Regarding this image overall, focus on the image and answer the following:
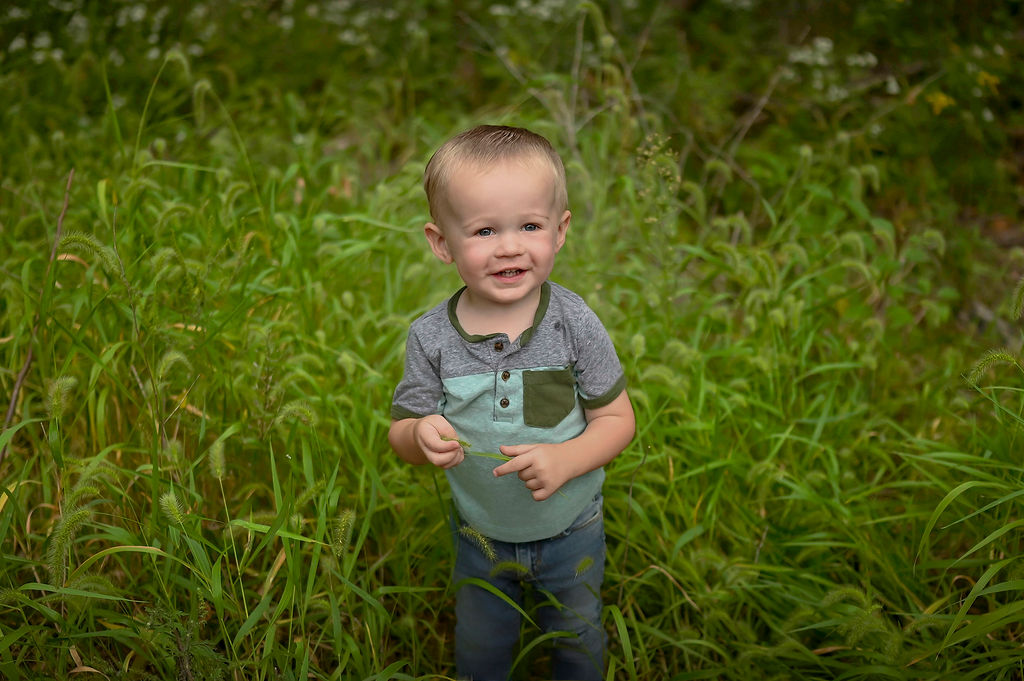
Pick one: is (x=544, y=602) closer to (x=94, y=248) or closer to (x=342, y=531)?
(x=342, y=531)

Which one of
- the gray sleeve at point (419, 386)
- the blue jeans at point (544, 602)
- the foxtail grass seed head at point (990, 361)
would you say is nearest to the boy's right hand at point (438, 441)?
the gray sleeve at point (419, 386)

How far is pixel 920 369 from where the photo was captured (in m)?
3.19

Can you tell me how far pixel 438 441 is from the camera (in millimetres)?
1587

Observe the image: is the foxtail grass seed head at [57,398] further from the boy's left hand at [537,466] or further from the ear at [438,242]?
the boy's left hand at [537,466]

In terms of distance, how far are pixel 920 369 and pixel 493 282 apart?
2183 mm

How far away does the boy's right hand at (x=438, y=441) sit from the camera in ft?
5.19

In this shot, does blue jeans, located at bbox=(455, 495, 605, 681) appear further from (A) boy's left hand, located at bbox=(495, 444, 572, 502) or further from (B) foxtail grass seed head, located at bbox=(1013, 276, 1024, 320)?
(B) foxtail grass seed head, located at bbox=(1013, 276, 1024, 320)

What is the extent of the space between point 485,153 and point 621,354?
116 centimetres

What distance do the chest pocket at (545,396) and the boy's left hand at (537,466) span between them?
99mm

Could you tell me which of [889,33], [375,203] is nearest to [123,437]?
[375,203]

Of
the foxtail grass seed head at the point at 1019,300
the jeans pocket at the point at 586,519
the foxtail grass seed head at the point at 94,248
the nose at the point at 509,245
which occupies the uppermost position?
the nose at the point at 509,245

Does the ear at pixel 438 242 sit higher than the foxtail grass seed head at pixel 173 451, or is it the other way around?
the ear at pixel 438 242

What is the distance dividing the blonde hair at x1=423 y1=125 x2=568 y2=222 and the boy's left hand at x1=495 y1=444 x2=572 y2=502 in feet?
1.52

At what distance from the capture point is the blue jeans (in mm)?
1892
